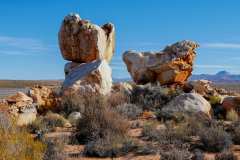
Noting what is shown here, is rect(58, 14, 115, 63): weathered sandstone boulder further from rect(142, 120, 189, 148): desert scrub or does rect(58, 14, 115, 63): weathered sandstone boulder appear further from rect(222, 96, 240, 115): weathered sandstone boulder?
rect(142, 120, 189, 148): desert scrub

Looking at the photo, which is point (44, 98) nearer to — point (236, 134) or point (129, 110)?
point (129, 110)

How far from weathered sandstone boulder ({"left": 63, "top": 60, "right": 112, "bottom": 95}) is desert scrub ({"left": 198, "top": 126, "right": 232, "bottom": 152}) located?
31.3 feet

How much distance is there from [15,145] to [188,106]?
46.6 feet

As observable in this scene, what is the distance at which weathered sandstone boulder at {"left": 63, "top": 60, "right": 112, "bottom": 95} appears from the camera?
75.8 ft

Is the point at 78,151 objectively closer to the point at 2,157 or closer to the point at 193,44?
the point at 2,157

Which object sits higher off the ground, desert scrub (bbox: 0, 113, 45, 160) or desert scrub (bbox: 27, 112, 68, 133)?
desert scrub (bbox: 0, 113, 45, 160)

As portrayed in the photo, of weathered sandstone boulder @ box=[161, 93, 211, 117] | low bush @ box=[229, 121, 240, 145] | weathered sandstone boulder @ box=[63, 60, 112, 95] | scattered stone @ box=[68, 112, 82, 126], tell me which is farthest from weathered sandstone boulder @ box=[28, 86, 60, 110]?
low bush @ box=[229, 121, 240, 145]

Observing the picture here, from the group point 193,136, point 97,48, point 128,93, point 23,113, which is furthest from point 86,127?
point 97,48

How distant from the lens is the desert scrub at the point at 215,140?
44.3ft

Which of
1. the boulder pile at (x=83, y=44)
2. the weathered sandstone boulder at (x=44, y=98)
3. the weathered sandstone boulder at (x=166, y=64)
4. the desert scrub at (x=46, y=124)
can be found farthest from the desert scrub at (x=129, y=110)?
the weathered sandstone boulder at (x=166, y=64)

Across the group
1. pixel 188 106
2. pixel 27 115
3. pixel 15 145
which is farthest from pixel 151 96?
pixel 15 145

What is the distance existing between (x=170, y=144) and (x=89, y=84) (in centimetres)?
1016

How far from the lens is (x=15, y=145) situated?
291 inches

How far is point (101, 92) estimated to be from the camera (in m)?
23.2
